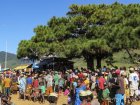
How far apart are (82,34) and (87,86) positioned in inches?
861

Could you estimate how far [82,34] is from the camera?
41750 mm

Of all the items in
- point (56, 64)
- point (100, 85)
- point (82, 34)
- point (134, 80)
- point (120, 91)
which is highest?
point (82, 34)

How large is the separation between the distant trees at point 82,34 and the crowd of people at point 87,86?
22.1 ft

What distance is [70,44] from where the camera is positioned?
40.2 meters

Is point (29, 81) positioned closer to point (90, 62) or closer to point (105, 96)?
point (105, 96)

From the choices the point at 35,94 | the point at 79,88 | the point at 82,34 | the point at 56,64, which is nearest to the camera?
the point at 79,88

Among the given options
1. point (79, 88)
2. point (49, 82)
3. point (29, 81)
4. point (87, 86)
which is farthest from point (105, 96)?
point (29, 81)

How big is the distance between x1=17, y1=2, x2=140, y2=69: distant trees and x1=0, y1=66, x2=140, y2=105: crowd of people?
6747 millimetres

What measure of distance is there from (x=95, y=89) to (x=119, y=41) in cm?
904

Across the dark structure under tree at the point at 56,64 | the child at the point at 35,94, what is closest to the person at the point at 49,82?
the child at the point at 35,94

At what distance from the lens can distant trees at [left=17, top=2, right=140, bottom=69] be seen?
115 feet

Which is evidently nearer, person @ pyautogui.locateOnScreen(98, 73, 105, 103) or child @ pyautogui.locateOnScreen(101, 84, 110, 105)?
child @ pyautogui.locateOnScreen(101, 84, 110, 105)

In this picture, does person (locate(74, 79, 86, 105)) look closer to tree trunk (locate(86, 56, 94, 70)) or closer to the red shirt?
the red shirt

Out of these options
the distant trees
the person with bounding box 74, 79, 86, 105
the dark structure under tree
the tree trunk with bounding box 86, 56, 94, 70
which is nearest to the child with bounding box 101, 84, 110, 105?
the person with bounding box 74, 79, 86, 105
